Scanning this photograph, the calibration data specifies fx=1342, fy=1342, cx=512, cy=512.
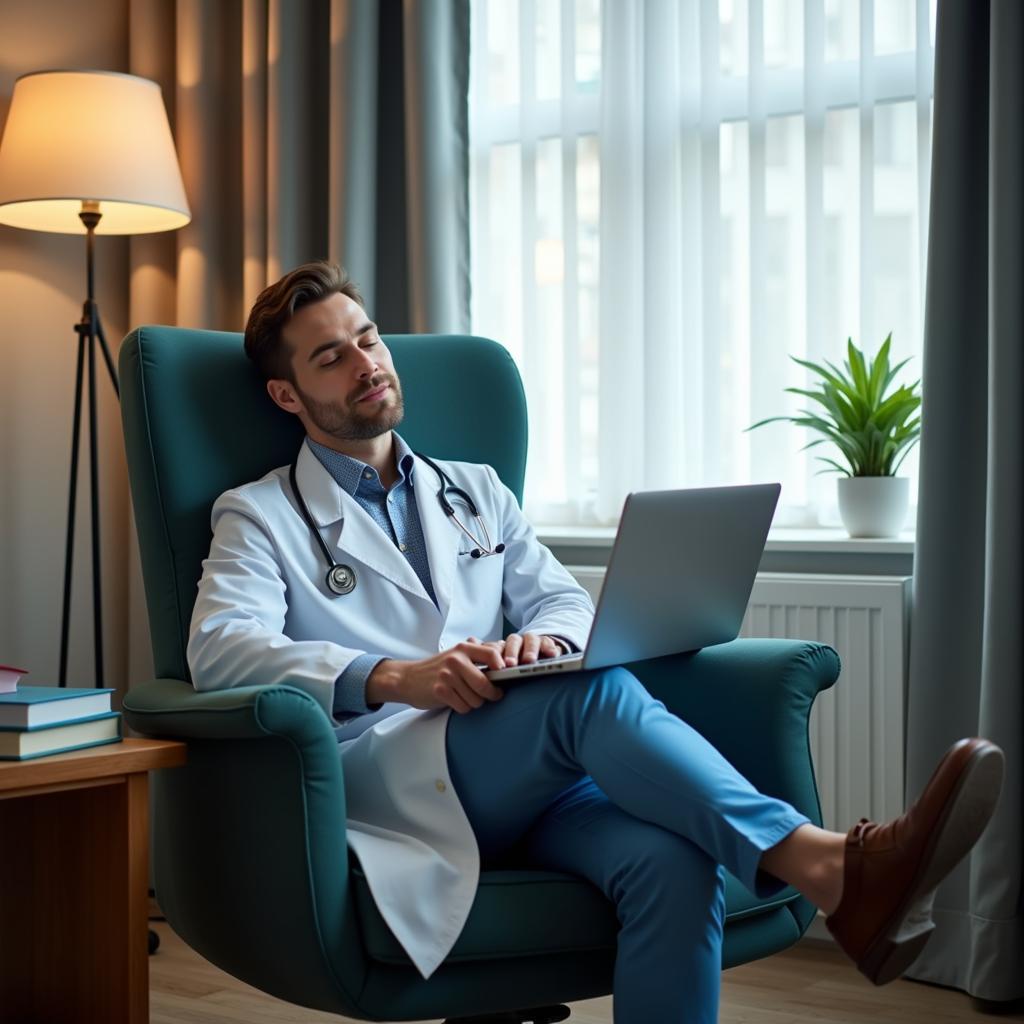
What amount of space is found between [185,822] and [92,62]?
216 cm

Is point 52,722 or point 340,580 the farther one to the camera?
point 340,580

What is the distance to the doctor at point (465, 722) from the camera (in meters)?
1.39

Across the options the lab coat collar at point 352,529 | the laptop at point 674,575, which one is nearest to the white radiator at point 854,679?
the laptop at point 674,575

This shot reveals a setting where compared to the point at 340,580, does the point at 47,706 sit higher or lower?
lower

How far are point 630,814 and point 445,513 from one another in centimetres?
62

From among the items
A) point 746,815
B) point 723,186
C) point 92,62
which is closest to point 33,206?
point 92,62

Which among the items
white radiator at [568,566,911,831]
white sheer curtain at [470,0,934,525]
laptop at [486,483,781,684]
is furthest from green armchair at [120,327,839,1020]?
white sheer curtain at [470,0,934,525]

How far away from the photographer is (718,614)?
1721 mm

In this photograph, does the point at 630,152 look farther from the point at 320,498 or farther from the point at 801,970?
the point at 801,970

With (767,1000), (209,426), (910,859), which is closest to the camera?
(910,859)

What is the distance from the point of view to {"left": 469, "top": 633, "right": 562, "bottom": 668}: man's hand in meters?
1.65

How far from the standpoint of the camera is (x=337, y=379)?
6.52ft

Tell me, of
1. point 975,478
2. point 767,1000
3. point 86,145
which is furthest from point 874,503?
point 86,145

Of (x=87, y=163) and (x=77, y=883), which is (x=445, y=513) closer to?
(x=77, y=883)
